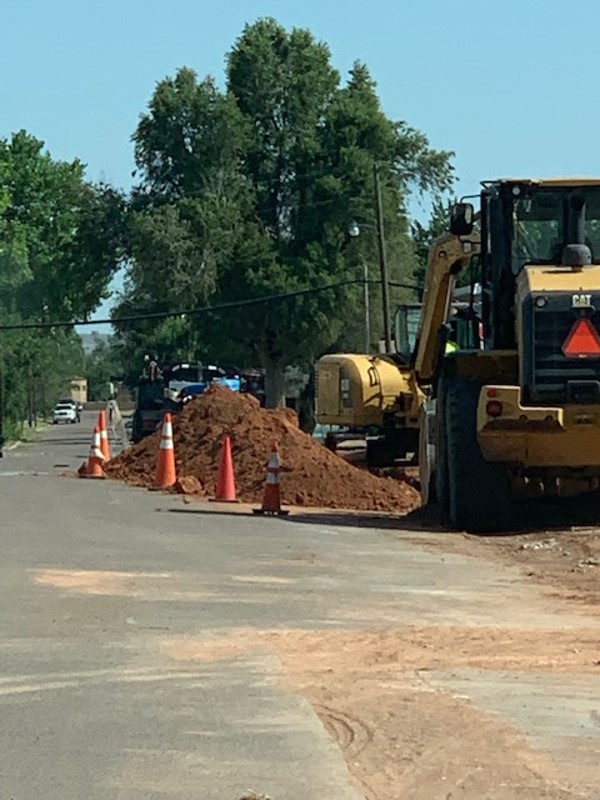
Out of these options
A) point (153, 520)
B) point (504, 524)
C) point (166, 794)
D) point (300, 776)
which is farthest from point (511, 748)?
point (153, 520)

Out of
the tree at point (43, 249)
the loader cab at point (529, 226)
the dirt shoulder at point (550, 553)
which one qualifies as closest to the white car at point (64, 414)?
the tree at point (43, 249)

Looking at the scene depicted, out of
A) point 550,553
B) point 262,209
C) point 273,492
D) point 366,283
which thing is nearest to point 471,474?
point 550,553

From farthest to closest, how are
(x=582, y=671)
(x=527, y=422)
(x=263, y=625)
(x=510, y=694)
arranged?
1. (x=527, y=422)
2. (x=263, y=625)
3. (x=582, y=671)
4. (x=510, y=694)

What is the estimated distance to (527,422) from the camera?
1719cm

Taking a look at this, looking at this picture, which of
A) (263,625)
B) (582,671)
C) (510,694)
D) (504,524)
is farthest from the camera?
(504,524)

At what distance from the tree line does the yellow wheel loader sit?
4667 centimetres

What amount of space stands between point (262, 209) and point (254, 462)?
44308 millimetres

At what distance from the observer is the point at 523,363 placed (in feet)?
57.6

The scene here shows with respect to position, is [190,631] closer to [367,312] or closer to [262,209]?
[367,312]

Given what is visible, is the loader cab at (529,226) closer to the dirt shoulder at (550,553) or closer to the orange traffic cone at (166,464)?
the dirt shoulder at (550,553)

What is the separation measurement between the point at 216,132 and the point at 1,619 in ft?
191

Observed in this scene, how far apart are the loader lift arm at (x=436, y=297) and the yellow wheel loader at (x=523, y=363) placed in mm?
→ 373

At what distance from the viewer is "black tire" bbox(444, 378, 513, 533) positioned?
18.1 m

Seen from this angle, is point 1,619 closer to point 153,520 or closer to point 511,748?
point 511,748
